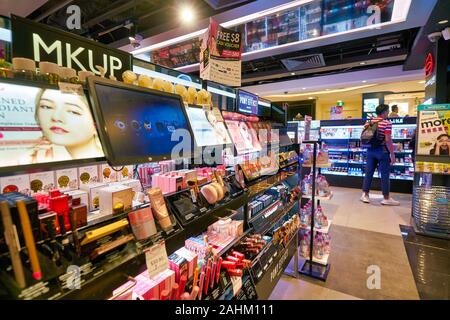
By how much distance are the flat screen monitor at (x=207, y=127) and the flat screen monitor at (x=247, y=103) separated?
1.63ft

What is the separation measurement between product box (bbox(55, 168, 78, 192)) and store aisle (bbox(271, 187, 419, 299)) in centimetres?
199

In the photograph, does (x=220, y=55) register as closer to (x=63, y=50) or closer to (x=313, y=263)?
(x=63, y=50)

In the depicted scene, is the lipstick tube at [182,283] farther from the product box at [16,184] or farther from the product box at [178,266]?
the product box at [16,184]

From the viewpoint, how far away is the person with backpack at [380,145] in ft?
16.2

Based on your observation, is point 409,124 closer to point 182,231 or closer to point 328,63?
point 328,63

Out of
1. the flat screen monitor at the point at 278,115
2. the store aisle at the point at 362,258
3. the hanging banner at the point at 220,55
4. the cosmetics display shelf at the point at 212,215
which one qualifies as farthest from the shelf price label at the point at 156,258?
the flat screen monitor at the point at 278,115

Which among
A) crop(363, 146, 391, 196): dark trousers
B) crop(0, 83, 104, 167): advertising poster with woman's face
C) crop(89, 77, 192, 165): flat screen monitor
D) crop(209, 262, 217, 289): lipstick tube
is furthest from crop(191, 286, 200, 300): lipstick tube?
crop(363, 146, 391, 196): dark trousers

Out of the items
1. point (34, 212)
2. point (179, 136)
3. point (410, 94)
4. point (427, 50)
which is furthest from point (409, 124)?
point (34, 212)

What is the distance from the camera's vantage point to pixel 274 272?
6.65 ft

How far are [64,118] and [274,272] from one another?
188cm

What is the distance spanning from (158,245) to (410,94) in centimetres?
1166

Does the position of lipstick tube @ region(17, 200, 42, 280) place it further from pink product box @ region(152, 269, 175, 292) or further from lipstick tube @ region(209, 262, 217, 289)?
lipstick tube @ region(209, 262, 217, 289)

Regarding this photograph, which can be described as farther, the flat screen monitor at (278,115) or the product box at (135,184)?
the flat screen monitor at (278,115)

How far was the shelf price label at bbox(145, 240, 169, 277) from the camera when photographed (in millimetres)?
833
